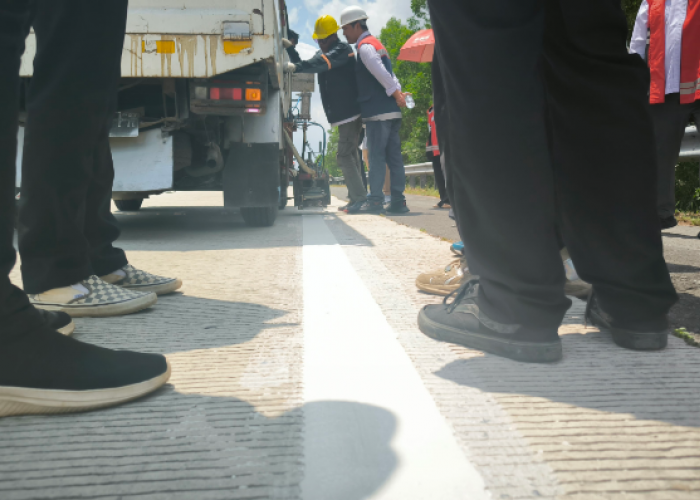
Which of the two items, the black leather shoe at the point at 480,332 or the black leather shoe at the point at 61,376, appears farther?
the black leather shoe at the point at 480,332

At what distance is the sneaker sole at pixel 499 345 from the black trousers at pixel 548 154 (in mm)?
65

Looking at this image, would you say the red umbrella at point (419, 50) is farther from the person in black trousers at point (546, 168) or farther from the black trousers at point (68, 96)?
the person in black trousers at point (546, 168)

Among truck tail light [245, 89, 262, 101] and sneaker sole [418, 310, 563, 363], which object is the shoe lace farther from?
truck tail light [245, 89, 262, 101]

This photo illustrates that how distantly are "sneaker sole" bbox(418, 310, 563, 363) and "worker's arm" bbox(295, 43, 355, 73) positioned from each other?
655 cm

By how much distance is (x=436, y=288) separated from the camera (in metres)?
2.66

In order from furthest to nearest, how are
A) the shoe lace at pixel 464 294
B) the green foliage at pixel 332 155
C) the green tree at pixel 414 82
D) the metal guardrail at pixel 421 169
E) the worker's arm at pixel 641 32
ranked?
the green foliage at pixel 332 155 < the green tree at pixel 414 82 < the metal guardrail at pixel 421 169 < the worker's arm at pixel 641 32 < the shoe lace at pixel 464 294

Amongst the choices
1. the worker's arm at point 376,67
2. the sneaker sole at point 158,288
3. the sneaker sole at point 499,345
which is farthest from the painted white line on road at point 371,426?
the worker's arm at point 376,67

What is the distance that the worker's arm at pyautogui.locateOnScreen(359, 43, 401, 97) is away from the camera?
791 cm

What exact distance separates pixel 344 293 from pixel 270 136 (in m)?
3.23

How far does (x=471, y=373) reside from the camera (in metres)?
1.63

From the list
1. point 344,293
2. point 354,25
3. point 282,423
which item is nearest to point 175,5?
point 344,293

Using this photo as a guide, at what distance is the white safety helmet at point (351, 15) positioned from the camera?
805cm

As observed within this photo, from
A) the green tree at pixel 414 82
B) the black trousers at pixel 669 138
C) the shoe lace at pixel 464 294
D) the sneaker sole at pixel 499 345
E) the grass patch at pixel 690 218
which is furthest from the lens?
the green tree at pixel 414 82

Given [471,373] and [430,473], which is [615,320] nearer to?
[471,373]
